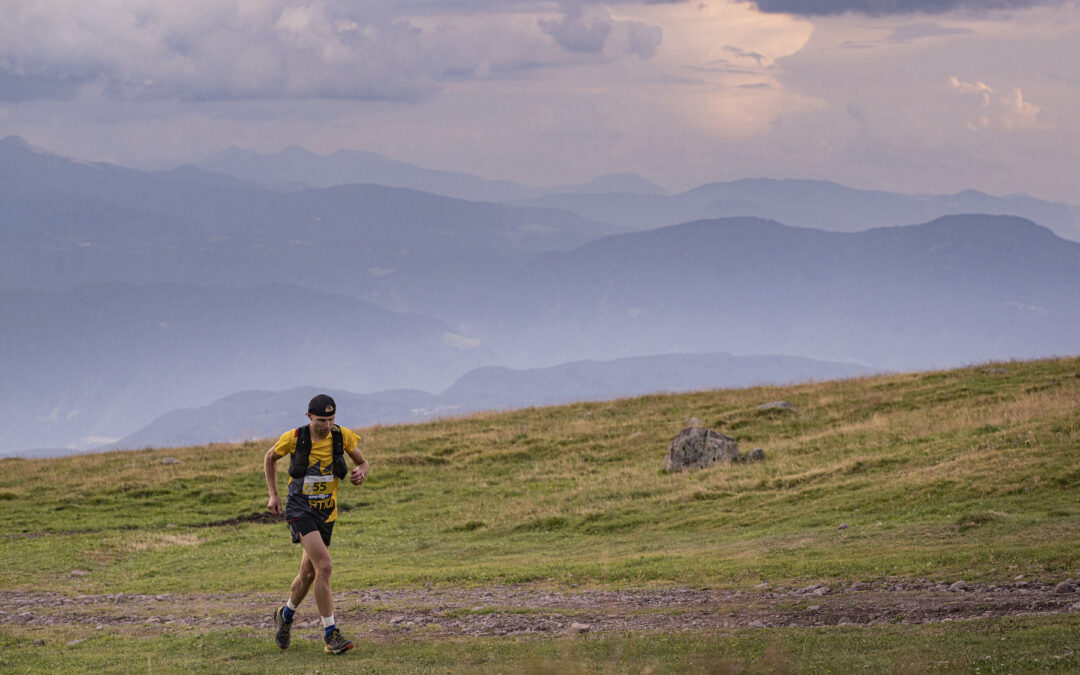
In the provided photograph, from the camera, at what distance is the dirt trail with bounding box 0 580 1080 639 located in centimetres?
1338

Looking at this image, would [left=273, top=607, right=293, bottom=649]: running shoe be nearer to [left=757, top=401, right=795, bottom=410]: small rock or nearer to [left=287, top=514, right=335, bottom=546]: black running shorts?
[left=287, top=514, right=335, bottom=546]: black running shorts

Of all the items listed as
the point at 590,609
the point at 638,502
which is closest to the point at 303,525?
the point at 590,609

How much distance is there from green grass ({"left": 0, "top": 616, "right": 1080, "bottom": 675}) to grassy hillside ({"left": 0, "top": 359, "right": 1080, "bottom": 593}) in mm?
3799

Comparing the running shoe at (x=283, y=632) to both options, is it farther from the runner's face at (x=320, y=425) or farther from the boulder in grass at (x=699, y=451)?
the boulder in grass at (x=699, y=451)

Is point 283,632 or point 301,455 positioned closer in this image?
point 301,455

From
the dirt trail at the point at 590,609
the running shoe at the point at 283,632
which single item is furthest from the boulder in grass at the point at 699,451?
the running shoe at the point at 283,632

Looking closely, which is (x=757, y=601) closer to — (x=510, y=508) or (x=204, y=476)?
(x=510, y=508)

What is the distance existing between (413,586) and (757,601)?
7534 millimetres

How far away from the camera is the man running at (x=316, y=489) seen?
13070 millimetres

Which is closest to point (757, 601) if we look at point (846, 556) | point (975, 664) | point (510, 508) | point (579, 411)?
point (846, 556)

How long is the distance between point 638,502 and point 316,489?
17528 mm

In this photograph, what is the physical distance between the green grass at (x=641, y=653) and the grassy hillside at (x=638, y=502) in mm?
3799

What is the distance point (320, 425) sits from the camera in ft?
42.9

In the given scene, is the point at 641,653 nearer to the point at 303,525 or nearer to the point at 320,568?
the point at 320,568
